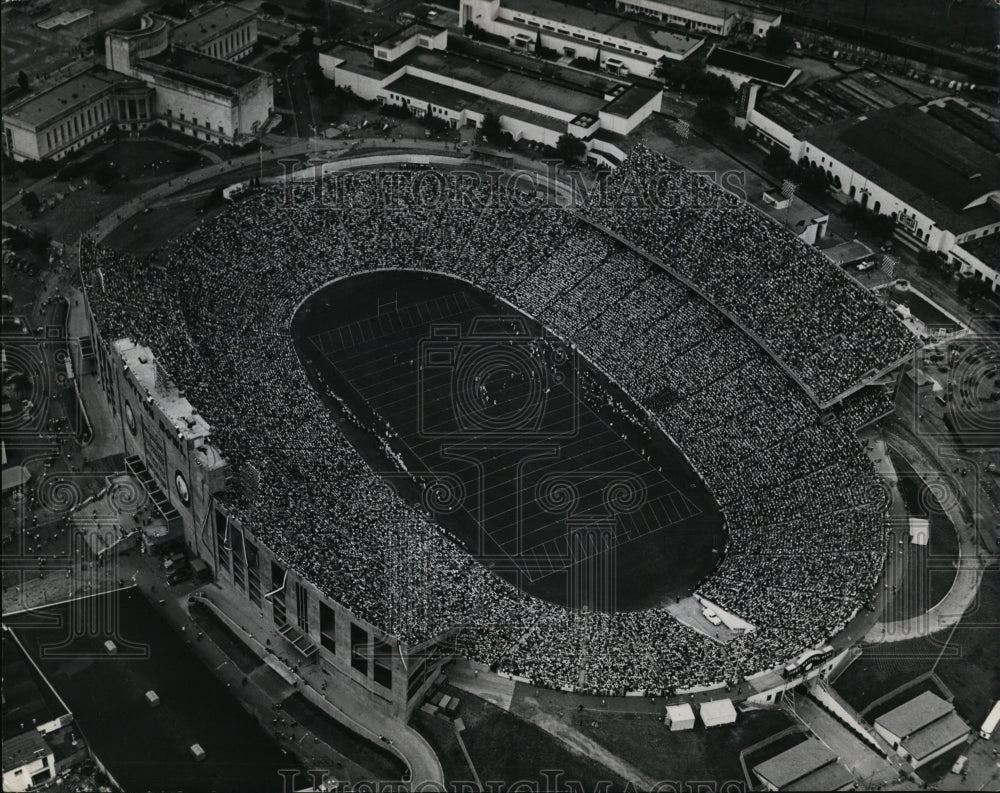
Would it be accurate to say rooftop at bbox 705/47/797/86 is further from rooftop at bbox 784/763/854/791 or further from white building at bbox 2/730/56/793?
white building at bbox 2/730/56/793

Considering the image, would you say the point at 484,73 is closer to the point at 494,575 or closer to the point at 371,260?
the point at 371,260

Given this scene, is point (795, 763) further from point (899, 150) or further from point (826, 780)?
point (899, 150)

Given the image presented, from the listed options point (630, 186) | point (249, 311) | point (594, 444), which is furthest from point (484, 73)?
point (594, 444)

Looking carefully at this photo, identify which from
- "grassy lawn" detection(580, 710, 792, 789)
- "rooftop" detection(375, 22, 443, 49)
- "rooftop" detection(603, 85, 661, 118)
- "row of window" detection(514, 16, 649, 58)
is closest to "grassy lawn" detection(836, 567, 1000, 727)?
"grassy lawn" detection(580, 710, 792, 789)

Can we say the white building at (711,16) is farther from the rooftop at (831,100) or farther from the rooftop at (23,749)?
the rooftop at (23,749)

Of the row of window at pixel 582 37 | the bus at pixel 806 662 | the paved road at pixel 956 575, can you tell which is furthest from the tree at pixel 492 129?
the bus at pixel 806 662

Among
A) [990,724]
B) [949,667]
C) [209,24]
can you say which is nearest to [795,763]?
[990,724]
